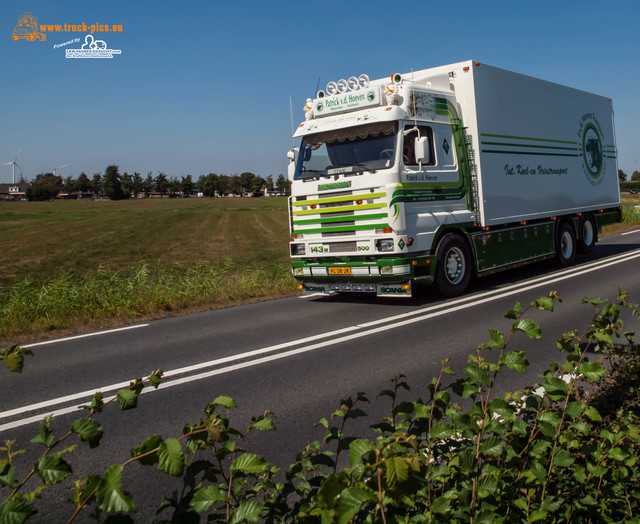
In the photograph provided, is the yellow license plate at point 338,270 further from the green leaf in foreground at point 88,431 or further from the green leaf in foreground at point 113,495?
the green leaf in foreground at point 113,495

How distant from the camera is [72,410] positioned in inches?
206

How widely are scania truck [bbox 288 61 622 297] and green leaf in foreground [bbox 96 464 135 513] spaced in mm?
8214

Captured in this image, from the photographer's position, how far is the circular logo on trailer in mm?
15180

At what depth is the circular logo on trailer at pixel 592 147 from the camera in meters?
15.2

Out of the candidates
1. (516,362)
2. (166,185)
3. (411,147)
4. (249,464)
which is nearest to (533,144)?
(411,147)

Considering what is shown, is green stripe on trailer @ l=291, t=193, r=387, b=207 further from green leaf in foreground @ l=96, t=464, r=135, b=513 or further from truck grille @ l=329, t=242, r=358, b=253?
green leaf in foreground @ l=96, t=464, r=135, b=513

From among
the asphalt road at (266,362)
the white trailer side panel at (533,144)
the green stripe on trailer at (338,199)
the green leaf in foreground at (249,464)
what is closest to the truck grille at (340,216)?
the green stripe on trailer at (338,199)

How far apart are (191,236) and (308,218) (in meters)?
33.9

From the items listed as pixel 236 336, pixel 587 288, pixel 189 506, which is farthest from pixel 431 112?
pixel 189 506

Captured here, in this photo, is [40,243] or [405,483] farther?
[40,243]

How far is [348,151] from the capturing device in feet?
34.0

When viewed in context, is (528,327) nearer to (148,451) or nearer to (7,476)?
(148,451)

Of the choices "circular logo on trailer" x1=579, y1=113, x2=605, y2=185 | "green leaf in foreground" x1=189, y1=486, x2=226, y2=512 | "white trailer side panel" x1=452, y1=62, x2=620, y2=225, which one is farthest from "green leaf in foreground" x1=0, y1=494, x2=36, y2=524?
"circular logo on trailer" x1=579, y1=113, x2=605, y2=185

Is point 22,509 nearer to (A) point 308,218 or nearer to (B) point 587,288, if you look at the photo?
(A) point 308,218
